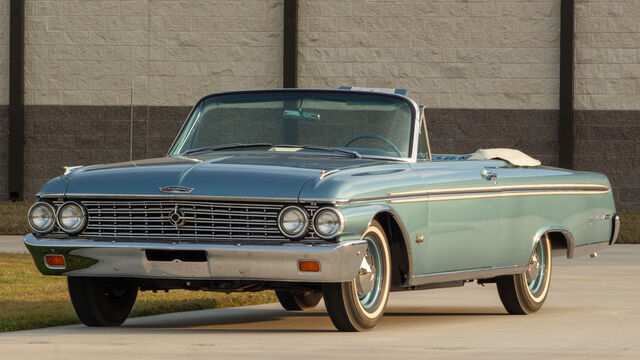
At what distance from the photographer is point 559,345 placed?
26.1 ft

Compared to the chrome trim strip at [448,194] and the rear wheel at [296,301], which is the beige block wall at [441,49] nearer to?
the chrome trim strip at [448,194]

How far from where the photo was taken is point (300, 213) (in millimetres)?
7883

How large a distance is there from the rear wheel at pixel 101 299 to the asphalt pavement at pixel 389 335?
96 millimetres

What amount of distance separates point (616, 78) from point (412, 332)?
15.7 metres

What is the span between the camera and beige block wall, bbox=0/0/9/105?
80.8ft

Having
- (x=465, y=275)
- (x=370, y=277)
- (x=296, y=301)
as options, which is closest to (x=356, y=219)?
(x=370, y=277)

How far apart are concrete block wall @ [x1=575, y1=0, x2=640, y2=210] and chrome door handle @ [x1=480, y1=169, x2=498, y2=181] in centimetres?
1421

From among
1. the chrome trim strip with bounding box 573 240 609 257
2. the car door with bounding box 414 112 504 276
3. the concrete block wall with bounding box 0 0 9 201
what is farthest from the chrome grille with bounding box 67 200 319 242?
the concrete block wall with bounding box 0 0 9 201

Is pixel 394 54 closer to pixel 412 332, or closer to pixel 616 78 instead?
pixel 616 78

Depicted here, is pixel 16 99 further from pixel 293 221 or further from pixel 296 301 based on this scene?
pixel 293 221

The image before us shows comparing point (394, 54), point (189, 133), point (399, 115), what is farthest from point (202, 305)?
point (394, 54)

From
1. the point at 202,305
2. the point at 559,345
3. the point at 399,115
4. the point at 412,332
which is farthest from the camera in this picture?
the point at 202,305

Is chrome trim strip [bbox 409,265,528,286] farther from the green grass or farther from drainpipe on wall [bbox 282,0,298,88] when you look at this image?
drainpipe on wall [bbox 282,0,298,88]

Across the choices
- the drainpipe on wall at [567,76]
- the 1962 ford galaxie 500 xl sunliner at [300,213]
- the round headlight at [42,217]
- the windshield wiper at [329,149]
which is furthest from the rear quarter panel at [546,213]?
the drainpipe on wall at [567,76]
